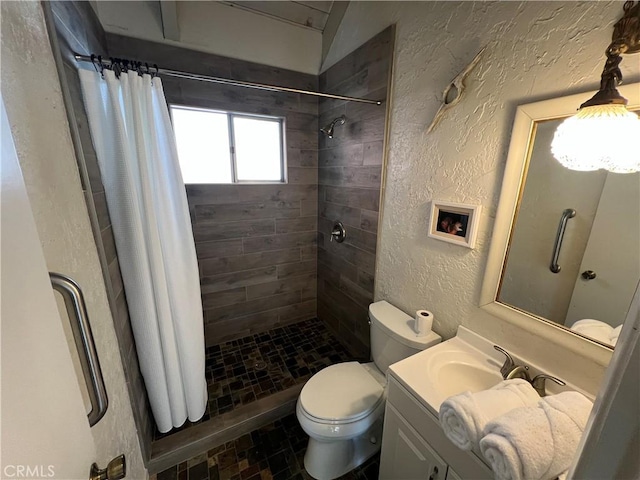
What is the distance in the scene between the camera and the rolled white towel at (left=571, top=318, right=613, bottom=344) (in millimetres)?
825

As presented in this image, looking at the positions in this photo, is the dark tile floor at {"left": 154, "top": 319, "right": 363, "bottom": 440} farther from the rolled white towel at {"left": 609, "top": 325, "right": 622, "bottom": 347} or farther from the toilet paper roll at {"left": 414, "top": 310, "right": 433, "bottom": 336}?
the rolled white towel at {"left": 609, "top": 325, "right": 622, "bottom": 347}

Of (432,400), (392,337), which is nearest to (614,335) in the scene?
(432,400)

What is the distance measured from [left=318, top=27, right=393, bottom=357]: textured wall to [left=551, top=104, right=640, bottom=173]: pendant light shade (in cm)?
90

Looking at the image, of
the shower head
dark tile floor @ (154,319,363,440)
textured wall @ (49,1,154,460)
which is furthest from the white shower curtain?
the shower head

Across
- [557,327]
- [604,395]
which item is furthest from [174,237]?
[557,327]

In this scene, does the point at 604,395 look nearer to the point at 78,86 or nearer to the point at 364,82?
the point at 78,86

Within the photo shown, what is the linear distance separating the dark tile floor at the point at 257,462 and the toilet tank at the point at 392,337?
0.62m

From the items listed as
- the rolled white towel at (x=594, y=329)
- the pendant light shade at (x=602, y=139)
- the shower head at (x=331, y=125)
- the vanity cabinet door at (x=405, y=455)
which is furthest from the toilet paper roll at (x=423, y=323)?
the shower head at (x=331, y=125)

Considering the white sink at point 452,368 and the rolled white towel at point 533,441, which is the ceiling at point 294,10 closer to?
the white sink at point 452,368

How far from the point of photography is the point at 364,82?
1.65 m

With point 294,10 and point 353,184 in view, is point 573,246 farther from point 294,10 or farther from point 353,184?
point 294,10

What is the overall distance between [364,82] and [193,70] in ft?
3.86

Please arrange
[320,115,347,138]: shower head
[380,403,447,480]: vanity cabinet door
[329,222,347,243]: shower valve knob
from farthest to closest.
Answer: [329,222,347,243]: shower valve knob
[320,115,347,138]: shower head
[380,403,447,480]: vanity cabinet door

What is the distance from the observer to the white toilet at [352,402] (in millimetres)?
1220
